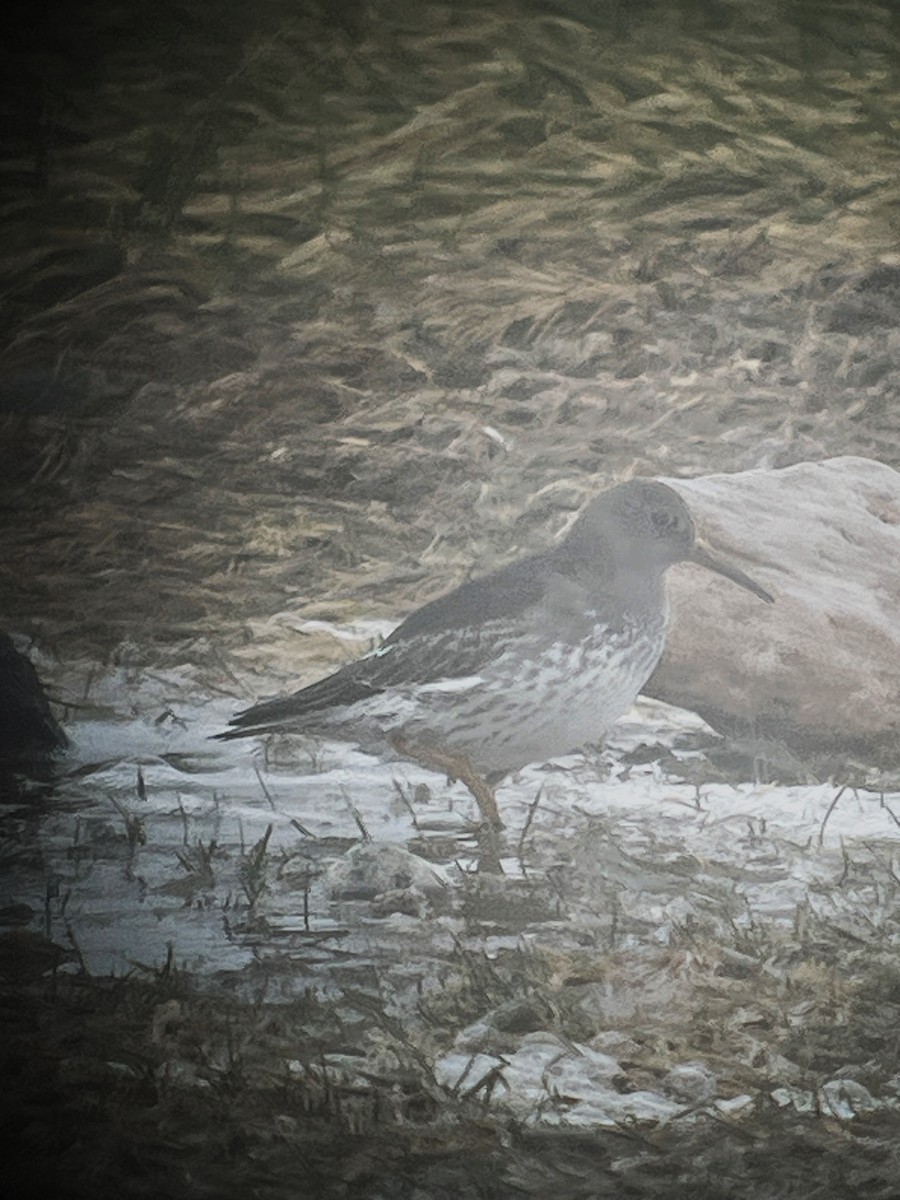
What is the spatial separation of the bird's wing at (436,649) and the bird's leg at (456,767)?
0.10m

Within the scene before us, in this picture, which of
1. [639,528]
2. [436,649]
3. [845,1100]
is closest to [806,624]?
[639,528]

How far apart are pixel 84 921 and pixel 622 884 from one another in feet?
2.52

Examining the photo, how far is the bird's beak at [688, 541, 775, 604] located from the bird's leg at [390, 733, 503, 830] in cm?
46

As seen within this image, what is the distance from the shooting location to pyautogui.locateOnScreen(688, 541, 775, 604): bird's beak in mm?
2129

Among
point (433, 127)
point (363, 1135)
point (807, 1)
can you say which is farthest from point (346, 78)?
point (363, 1135)

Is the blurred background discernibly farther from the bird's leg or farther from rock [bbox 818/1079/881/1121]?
rock [bbox 818/1079/881/1121]

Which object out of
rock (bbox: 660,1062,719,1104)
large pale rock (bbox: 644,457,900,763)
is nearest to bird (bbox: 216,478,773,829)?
large pale rock (bbox: 644,457,900,763)

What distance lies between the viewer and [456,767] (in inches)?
81.8

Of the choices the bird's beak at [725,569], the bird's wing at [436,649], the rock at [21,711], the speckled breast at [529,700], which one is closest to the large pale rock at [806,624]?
the bird's beak at [725,569]

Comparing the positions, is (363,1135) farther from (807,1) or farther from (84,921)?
(807,1)

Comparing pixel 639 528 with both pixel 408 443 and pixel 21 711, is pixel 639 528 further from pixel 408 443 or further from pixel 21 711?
pixel 21 711

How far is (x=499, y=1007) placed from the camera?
6.63 feet

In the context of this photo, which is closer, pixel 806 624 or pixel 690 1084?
pixel 690 1084

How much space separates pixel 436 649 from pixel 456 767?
17 centimetres
